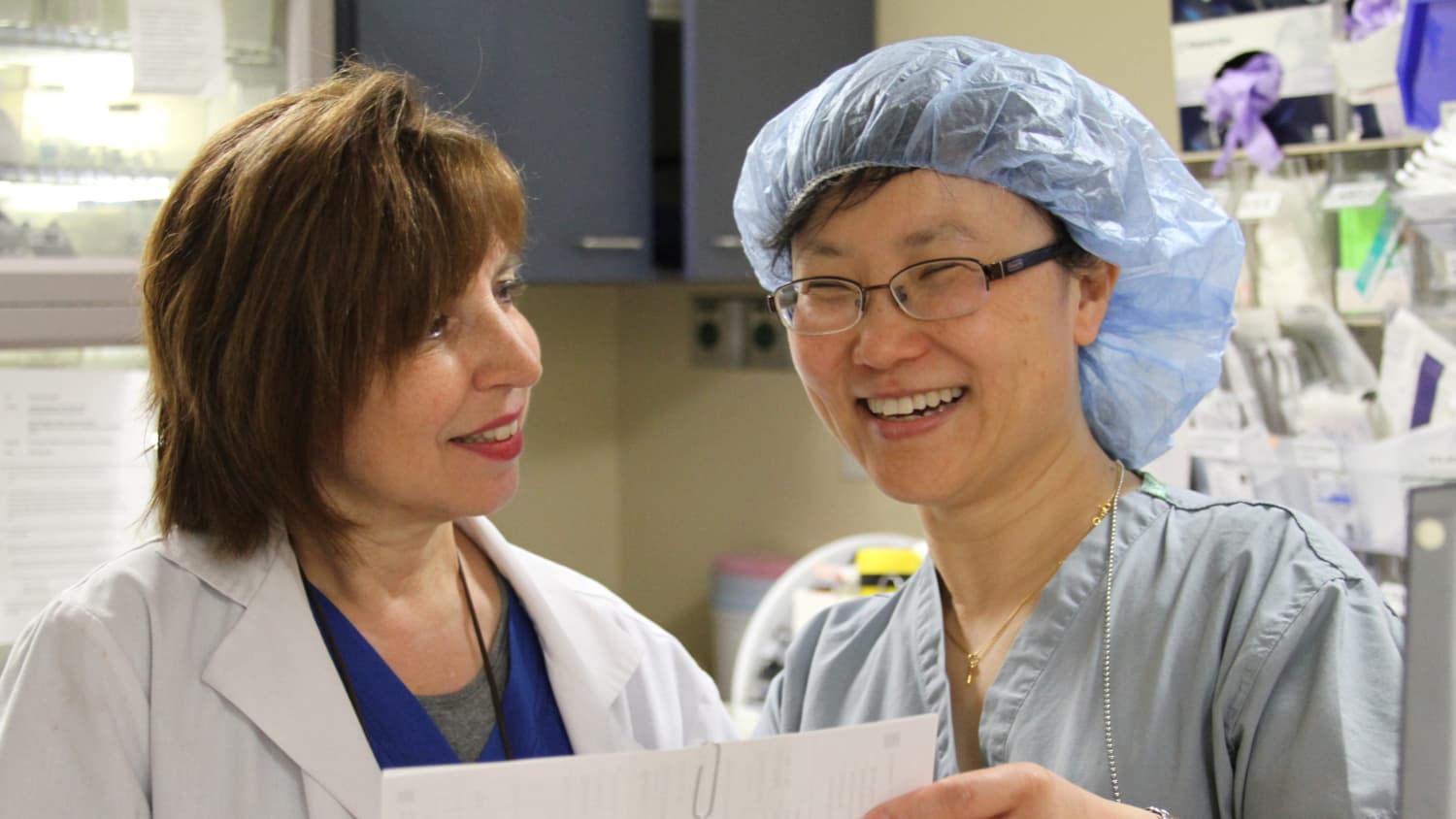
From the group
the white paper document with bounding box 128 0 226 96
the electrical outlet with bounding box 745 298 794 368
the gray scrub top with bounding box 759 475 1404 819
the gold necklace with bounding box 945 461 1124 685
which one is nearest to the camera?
the gray scrub top with bounding box 759 475 1404 819

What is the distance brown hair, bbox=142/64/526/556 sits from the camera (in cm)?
110

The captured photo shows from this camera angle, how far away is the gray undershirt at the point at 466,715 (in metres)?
→ 1.18

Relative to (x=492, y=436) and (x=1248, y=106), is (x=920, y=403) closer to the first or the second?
(x=492, y=436)

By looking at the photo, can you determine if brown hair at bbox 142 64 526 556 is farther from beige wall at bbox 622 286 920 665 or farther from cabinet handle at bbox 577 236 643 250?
beige wall at bbox 622 286 920 665

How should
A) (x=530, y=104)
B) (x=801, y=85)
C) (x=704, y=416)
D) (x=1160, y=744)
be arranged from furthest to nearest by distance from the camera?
(x=704, y=416)
(x=801, y=85)
(x=530, y=104)
(x=1160, y=744)

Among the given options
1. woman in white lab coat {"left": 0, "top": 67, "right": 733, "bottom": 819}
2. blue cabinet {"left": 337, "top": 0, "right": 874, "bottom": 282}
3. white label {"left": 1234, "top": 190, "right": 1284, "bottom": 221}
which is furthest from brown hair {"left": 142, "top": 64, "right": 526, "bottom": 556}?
white label {"left": 1234, "top": 190, "right": 1284, "bottom": 221}

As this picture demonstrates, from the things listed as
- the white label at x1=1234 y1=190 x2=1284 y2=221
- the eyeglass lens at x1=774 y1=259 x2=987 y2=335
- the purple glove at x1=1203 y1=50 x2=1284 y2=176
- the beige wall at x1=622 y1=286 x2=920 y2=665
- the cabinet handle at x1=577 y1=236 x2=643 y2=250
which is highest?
the purple glove at x1=1203 y1=50 x2=1284 y2=176

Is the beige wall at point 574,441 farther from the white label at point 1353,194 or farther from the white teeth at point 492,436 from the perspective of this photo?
the white teeth at point 492,436

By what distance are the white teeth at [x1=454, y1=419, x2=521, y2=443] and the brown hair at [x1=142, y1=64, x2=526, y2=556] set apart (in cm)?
9

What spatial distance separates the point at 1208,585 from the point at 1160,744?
0.42 ft

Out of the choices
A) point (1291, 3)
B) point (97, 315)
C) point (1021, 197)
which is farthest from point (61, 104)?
point (1291, 3)

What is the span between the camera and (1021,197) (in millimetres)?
1099

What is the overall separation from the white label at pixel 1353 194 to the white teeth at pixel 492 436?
1.42 meters

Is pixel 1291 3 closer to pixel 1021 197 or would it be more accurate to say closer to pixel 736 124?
pixel 736 124
